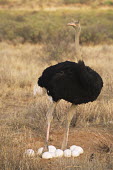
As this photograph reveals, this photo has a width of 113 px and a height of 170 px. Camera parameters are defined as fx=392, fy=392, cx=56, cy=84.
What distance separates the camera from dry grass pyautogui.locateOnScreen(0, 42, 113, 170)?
3865 millimetres

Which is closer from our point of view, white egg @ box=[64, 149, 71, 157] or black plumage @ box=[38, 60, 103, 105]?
black plumage @ box=[38, 60, 103, 105]

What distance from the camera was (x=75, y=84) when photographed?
4.41 meters

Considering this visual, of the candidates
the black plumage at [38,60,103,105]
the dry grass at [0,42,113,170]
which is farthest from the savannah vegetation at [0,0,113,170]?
the black plumage at [38,60,103,105]

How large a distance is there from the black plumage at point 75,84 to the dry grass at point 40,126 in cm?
67

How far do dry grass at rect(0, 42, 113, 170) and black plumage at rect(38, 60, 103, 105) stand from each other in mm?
670

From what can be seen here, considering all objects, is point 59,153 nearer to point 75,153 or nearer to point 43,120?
point 75,153

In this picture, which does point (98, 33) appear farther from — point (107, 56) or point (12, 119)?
point (12, 119)

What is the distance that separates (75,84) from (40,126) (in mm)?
1436

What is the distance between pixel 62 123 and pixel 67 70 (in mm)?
1567

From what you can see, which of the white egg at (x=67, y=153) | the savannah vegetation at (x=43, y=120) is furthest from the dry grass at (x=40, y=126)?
the white egg at (x=67, y=153)

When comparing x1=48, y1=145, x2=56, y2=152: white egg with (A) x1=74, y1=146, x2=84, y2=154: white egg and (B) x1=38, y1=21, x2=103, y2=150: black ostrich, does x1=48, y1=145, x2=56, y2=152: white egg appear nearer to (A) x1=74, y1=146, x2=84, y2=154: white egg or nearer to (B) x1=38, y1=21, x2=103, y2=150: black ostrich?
(A) x1=74, y1=146, x2=84, y2=154: white egg

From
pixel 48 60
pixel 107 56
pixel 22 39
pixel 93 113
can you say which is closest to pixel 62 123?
pixel 93 113

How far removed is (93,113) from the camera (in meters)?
6.20

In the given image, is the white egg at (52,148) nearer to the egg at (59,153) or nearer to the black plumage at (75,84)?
the egg at (59,153)
